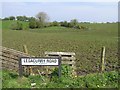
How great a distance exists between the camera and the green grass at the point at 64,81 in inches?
352

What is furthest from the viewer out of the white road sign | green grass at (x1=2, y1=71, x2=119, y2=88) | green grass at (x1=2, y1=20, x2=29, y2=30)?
green grass at (x1=2, y1=20, x2=29, y2=30)

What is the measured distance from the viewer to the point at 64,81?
9312 mm

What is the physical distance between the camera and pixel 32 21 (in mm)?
85000

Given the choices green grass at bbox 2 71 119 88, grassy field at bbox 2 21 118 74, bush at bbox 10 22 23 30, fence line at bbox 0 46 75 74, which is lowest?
grassy field at bbox 2 21 118 74

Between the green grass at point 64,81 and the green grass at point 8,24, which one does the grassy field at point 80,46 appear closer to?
the green grass at point 64,81

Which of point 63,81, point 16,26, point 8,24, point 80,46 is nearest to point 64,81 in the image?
point 63,81

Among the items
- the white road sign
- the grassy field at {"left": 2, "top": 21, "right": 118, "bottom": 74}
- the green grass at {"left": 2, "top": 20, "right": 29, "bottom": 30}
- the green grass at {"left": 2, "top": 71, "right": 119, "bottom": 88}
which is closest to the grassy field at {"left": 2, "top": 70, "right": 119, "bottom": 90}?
the green grass at {"left": 2, "top": 71, "right": 119, "bottom": 88}

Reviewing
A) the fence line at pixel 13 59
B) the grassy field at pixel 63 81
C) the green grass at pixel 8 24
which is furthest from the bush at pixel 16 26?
the grassy field at pixel 63 81

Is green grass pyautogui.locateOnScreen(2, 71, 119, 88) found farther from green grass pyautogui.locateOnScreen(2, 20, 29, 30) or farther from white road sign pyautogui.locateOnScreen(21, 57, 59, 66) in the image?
green grass pyautogui.locateOnScreen(2, 20, 29, 30)

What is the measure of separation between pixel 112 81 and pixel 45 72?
Result: 8.23 feet

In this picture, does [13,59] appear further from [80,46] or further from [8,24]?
[8,24]

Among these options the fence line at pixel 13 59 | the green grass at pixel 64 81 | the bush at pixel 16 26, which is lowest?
the green grass at pixel 64 81

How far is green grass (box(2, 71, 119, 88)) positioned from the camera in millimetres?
8938

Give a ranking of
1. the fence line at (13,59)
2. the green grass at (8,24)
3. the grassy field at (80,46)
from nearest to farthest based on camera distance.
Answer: the fence line at (13,59)
the grassy field at (80,46)
the green grass at (8,24)
